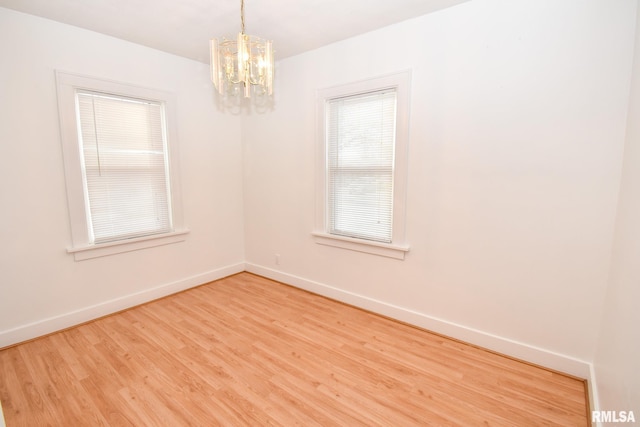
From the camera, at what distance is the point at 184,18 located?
242cm

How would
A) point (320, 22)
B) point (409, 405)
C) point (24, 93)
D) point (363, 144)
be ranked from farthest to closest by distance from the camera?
point (363, 144), point (320, 22), point (24, 93), point (409, 405)

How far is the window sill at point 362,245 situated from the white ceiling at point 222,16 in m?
1.98

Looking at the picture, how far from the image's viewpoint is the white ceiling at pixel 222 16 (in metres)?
2.21

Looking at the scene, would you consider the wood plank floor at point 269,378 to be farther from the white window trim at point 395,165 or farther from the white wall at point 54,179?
the white window trim at point 395,165

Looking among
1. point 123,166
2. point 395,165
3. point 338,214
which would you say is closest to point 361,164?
point 395,165

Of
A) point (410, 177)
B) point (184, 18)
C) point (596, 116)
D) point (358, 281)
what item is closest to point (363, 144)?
point (410, 177)

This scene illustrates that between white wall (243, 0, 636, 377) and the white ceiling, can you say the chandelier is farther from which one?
white wall (243, 0, 636, 377)

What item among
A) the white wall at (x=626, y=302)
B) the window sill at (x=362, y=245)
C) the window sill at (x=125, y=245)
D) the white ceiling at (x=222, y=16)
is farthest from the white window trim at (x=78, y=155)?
the white wall at (x=626, y=302)

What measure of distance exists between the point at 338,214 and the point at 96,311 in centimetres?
257

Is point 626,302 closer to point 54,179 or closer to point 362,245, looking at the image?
point 362,245

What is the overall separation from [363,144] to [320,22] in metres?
1.12

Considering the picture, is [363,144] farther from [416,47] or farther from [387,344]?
[387,344]

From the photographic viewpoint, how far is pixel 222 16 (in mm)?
2391

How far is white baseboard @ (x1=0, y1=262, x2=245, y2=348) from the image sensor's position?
2.38 meters
